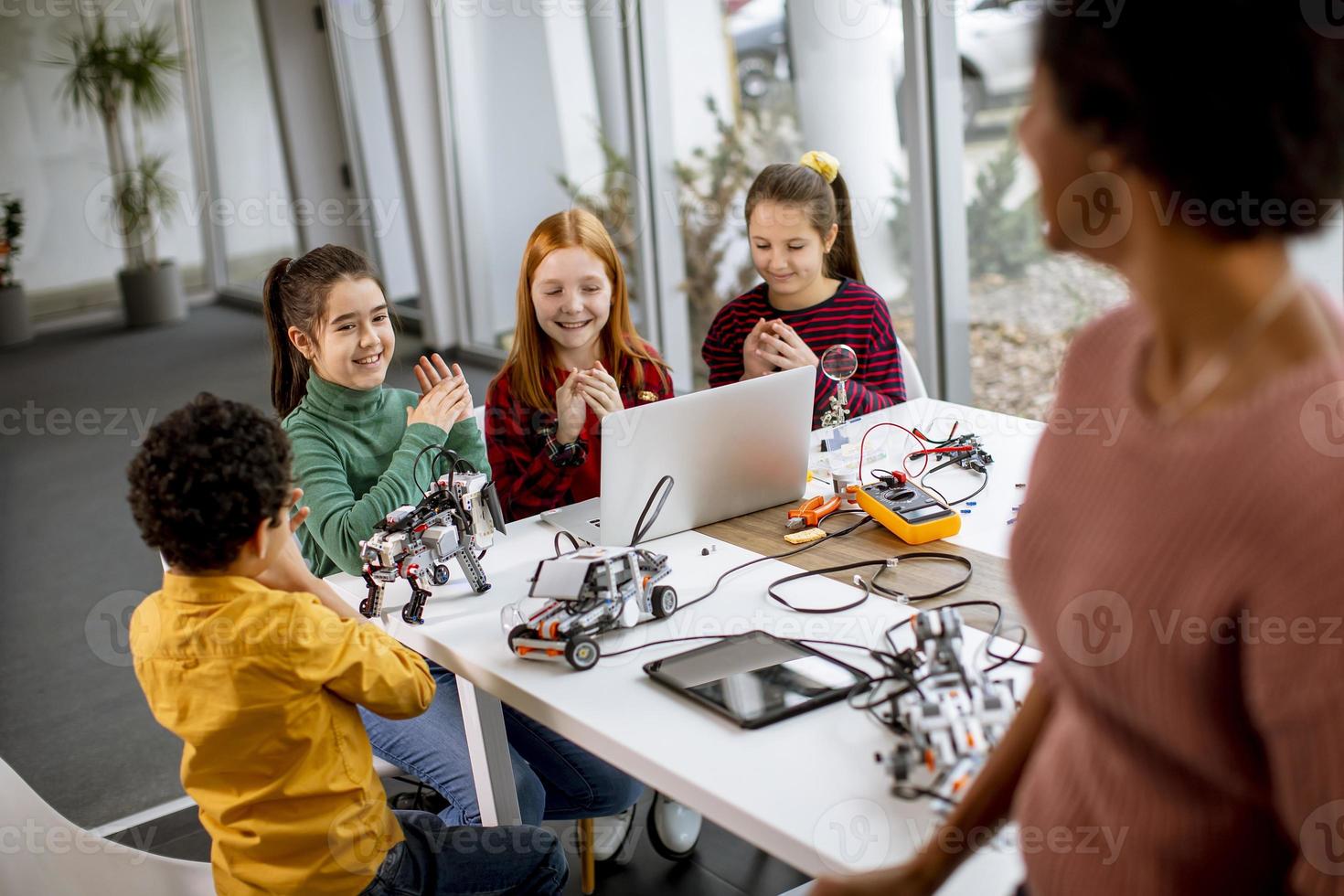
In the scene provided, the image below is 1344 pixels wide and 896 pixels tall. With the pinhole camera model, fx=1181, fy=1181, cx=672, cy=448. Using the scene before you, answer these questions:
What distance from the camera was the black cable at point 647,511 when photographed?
80.1 inches

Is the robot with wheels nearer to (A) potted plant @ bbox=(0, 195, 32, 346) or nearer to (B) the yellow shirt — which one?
(B) the yellow shirt

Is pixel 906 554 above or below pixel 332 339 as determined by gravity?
below

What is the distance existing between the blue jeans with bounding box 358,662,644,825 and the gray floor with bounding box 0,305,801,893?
0.32 m

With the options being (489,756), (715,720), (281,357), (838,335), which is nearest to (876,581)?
(715,720)

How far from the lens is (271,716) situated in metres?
1.50

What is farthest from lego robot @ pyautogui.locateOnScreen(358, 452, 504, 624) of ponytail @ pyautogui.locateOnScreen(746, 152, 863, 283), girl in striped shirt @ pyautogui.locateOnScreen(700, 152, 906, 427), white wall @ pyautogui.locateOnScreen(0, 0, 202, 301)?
white wall @ pyautogui.locateOnScreen(0, 0, 202, 301)

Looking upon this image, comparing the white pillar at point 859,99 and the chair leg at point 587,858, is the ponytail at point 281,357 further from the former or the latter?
the white pillar at point 859,99

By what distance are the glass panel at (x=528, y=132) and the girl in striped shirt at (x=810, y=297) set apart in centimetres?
248

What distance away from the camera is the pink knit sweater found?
29.7 inches

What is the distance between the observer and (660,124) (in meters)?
5.29

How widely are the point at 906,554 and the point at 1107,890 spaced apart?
1042mm

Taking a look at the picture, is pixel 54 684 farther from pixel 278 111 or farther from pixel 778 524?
pixel 278 111

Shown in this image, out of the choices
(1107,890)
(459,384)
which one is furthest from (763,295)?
(1107,890)

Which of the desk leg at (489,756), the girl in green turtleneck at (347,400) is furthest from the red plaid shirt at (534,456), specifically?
the desk leg at (489,756)
